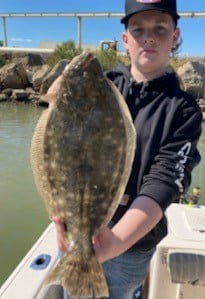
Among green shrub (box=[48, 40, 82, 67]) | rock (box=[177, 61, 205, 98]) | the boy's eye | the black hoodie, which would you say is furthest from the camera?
green shrub (box=[48, 40, 82, 67])

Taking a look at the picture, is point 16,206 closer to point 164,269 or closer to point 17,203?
point 17,203

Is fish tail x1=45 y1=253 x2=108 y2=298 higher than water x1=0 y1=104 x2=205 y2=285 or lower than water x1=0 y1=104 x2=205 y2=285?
higher

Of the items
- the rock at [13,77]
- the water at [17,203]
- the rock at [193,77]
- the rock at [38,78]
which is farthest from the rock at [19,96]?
the water at [17,203]

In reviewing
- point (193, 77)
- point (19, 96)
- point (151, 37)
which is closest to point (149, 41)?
point (151, 37)

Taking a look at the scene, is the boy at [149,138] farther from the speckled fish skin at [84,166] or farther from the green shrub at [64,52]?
the green shrub at [64,52]

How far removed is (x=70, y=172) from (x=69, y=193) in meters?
0.08

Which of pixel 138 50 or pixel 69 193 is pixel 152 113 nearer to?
pixel 138 50

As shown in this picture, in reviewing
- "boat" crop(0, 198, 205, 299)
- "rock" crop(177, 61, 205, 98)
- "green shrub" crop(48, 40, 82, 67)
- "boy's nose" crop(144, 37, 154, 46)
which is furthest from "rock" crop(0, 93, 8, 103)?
"boy's nose" crop(144, 37, 154, 46)

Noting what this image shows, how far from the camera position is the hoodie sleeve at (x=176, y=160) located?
1.87 meters

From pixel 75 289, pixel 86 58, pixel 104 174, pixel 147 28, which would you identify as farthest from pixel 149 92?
pixel 75 289

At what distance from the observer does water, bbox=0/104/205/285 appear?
6566 mm

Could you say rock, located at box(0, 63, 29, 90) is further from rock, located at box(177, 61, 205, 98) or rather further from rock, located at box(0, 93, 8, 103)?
rock, located at box(177, 61, 205, 98)

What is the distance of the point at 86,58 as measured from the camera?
171 cm

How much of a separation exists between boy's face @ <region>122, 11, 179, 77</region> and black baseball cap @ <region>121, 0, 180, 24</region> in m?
0.02
